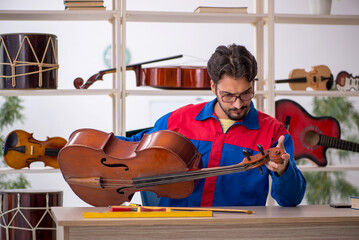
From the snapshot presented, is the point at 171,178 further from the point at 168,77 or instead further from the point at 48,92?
the point at 48,92

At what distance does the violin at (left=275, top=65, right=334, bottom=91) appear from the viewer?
338 centimetres

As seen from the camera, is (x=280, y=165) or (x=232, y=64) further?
(x=232, y=64)

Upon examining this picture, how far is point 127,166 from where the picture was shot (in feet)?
6.74

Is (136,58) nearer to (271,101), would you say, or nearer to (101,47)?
(101,47)

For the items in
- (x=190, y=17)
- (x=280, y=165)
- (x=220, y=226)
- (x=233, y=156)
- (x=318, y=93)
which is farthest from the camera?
(x=318, y=93)

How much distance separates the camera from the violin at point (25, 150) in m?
3.02

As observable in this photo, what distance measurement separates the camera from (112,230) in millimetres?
1598

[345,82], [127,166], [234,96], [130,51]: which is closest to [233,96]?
[234,96]

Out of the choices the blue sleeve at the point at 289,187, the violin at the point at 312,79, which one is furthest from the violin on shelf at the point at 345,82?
the blue sleeve at the point at 289,187

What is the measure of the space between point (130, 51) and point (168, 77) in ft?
6.88

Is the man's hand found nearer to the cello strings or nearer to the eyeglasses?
the cello strings

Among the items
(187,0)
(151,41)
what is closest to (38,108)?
(151,41)

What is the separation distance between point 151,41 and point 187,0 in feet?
1.75

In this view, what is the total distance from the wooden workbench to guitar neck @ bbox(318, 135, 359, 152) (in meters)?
1.69
